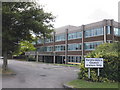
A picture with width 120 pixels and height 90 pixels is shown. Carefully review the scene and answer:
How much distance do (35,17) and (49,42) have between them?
3529 centimetres

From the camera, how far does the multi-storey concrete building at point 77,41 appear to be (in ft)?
114

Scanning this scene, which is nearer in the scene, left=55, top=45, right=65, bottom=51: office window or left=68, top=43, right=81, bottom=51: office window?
left=68, top=43, right=81, bottom=51: office window

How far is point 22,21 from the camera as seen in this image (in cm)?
1675

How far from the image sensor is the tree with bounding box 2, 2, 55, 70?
52.6 ft

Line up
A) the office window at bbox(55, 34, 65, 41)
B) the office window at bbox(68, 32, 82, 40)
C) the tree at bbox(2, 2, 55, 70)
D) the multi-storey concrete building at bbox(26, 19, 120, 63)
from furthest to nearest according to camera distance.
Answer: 1. the office window at bbox(55, 34, 65, 41)
2. the office window at bbox(68, 32, 82, 40)
3. the multi-storey concrete building at bbox(26, 19, 120, 63)
4. the tree at bbox(2, 2, 55, 70)

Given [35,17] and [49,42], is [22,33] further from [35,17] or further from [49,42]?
[49,42]

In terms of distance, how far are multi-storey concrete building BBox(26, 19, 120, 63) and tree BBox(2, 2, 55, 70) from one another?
32.4 feet

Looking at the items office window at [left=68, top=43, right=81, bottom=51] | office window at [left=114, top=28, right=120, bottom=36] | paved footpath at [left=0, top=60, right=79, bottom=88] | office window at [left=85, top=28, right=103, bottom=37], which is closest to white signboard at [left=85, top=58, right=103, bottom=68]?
paved footpath at [left=0, top=60, right=79, bottom=88]

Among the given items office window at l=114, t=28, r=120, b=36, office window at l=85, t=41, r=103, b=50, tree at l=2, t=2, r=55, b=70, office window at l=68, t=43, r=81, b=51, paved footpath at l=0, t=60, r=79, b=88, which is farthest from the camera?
office window at l=68, t=43, r=81, b=51

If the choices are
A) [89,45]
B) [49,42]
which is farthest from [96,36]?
[49,42]

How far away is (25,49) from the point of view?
196 ft

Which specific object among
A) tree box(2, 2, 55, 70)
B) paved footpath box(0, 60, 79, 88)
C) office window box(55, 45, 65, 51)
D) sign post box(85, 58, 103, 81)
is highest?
tree box(2, 2, 55, 70)

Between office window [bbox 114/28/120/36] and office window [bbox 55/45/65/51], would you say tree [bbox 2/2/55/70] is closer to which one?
office window [bbox 114/28/120/36]

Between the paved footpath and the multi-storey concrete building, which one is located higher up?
the multi-storey concrete building
